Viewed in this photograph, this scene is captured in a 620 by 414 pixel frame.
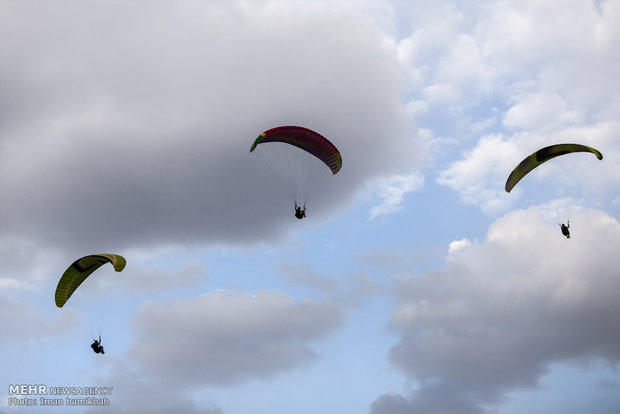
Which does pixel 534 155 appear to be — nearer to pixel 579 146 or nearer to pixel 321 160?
pixel 579 146

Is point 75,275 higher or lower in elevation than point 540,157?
lower

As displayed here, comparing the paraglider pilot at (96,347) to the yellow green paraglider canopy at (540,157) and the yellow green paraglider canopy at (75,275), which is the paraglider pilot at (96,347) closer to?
the yellow green paraglider canopy at (75,275)

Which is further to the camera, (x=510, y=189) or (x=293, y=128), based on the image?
(x=510, y=189)

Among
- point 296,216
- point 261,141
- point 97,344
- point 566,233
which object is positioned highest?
point 261,141

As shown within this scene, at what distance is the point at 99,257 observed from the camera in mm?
48812

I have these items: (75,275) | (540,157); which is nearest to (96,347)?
(75,275)

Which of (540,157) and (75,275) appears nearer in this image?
(540,157)

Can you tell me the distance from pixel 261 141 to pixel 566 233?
88.9 ft

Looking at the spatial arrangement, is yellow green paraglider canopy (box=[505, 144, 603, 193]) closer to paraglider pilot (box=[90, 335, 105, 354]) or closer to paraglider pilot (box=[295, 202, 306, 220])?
paraglider pilot (box=[295, 202, 306, 220])

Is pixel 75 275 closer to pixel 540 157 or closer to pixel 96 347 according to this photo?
pixel 96 347

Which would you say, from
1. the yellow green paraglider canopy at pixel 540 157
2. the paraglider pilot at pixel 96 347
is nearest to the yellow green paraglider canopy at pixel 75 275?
the paraglider pilot at pixel 96 347

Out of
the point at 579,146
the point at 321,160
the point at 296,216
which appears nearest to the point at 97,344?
the point at 296,216

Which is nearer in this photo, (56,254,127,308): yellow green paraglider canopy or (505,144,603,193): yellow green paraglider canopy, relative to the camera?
(505,144,603,193): yellow green paraglider canopy

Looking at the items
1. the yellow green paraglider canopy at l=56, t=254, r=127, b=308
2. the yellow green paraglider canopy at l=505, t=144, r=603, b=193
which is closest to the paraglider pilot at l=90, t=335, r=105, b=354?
Answer: the yellow green paraglider canopy at l=56, t=254, r=127, b=308
